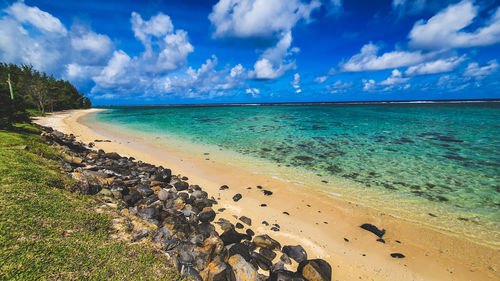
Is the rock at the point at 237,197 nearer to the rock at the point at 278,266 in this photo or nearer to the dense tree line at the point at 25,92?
the rock at the point at 278,266

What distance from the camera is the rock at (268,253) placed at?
4473 mm

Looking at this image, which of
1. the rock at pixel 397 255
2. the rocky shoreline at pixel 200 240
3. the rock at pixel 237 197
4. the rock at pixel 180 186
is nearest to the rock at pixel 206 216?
the rocky shoreline at pixel 200 240

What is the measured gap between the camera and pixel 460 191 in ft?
28.0

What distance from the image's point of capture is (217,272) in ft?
11.5

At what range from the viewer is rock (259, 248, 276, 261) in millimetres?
4473

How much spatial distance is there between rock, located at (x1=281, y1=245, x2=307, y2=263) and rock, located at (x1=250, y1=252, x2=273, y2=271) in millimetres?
615

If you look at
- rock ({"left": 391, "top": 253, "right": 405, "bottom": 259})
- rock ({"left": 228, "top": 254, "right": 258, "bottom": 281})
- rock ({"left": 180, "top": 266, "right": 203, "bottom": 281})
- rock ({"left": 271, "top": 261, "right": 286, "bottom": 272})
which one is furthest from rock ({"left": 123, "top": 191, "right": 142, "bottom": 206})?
rock ({"left": 391, "top": 253, "right": 405, "bottom": 259})

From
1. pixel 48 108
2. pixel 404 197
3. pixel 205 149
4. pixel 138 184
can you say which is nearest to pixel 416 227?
pixel 404 197

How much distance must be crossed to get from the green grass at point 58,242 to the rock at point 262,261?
71.3 inches

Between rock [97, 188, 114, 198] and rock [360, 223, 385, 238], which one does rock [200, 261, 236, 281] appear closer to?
rock [97, 188, 114, 198]

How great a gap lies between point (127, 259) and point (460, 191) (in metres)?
12.5

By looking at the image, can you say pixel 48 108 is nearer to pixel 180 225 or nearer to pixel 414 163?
pixel 180 225

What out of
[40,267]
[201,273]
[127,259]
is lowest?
[201,273]

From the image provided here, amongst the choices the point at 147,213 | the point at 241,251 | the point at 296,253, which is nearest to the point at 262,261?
the point at 241,251
